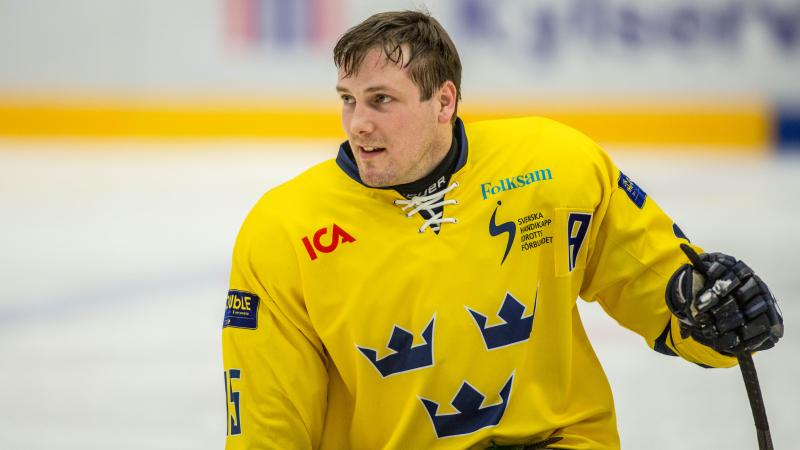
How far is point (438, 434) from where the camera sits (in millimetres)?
1713

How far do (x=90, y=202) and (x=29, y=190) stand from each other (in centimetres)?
54

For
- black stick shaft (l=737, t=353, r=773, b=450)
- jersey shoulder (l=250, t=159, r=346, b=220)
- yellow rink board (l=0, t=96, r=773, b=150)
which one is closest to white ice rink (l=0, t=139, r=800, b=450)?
yellow rink board (l=0, t=96, r=773, b=150)

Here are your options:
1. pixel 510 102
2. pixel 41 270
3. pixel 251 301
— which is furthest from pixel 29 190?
pixel 251 301

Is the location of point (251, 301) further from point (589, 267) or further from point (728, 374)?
point (728, 374)

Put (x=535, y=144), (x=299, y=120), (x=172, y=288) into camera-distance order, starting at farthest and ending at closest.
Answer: (x=299, y=120)
(x=172, y=288)
(x=535, y=144)

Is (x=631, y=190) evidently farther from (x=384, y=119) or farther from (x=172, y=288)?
(x=172, y=288)

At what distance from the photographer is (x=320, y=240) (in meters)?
1.69

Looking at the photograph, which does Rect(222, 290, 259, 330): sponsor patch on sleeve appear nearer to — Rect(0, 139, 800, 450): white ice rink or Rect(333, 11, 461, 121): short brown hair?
Rect(333, 11, 461, 121): short brown hair

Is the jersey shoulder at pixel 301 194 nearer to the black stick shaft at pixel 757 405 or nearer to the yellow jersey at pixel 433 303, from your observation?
the yellow jersey at pixel 433 303

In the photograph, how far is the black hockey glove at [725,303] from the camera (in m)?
1.55

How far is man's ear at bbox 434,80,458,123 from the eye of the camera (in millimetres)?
1715

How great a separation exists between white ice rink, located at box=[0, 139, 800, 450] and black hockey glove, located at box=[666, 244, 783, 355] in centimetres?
123

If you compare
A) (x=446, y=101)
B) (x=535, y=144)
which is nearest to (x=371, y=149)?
(x=446, y=101)

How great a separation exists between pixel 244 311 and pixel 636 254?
0.64m
